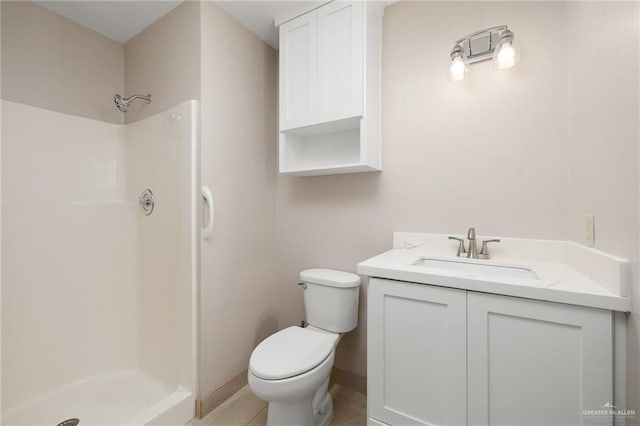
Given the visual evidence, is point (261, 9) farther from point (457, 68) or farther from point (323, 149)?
point (457, 68)

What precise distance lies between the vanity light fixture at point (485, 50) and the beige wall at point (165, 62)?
1335 millimetres

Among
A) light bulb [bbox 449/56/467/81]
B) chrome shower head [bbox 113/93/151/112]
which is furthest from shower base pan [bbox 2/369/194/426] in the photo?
light bulb [bbox 449/56/467/81]

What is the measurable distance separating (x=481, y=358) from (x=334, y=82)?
1.41 m

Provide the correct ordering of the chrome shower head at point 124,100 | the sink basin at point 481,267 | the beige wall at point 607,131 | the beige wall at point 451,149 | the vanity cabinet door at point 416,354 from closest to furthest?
1. the beige wall at point 607,131
2. the vanity cabinet door at point 416,354
3. the sink basin at point 481,267
4. the beige wall at point 451,149
5. the chrome shower head at point 124,100

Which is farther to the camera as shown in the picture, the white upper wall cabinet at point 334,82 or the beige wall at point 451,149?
the white upper wall cabinet at point 334,82

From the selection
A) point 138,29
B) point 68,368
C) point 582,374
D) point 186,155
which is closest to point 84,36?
point 138,29

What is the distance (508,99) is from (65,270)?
2.58 m

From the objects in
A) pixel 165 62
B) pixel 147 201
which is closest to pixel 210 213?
pixel 147 201

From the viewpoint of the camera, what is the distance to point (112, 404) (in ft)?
5.10

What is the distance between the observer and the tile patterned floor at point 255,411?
1.43 meters

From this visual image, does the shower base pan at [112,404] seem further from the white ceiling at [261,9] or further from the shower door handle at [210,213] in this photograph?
the white ceiling at [261,9]

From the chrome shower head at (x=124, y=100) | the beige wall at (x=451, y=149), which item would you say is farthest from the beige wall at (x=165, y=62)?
the beige wall at (x=451, y=149)

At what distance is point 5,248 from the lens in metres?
1.40

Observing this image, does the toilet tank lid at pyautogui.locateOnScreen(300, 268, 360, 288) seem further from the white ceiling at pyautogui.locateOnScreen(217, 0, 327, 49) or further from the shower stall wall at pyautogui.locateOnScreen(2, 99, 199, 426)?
the white ceiling at pyautogui.locateOnScreen(217, 0, 327, 49)
